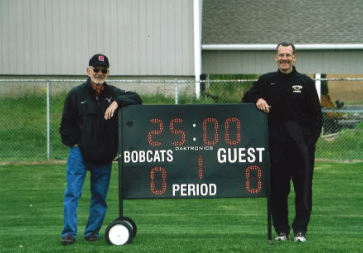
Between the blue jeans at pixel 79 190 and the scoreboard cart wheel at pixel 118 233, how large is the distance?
354 millimetres

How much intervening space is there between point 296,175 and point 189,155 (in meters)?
1.14

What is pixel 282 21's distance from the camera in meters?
26.2

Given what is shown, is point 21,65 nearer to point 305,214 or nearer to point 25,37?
point 25,37

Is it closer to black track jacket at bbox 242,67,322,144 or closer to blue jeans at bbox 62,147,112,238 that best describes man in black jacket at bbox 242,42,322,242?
black track jacket at bbox 242,67,322,144

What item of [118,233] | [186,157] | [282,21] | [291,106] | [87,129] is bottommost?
[118,233]

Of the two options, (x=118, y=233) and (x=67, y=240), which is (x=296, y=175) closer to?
(x=118, y=233)

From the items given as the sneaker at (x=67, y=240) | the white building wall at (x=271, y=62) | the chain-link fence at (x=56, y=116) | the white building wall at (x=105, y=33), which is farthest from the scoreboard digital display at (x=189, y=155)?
the white building wall at (x=271, y=62)

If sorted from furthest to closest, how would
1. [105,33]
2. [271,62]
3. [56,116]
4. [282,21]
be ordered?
[282,21] → [271,62] → [105,33] → [56,116]

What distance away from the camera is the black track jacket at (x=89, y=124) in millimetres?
8242

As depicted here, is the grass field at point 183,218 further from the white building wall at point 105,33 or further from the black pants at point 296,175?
the white building wall at point 105,33

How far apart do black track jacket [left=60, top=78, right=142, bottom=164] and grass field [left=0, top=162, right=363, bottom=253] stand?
0.96m

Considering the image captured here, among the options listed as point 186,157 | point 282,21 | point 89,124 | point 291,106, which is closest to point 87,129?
point 89,124

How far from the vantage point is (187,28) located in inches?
901

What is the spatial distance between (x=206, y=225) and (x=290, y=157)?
2.94 metres
